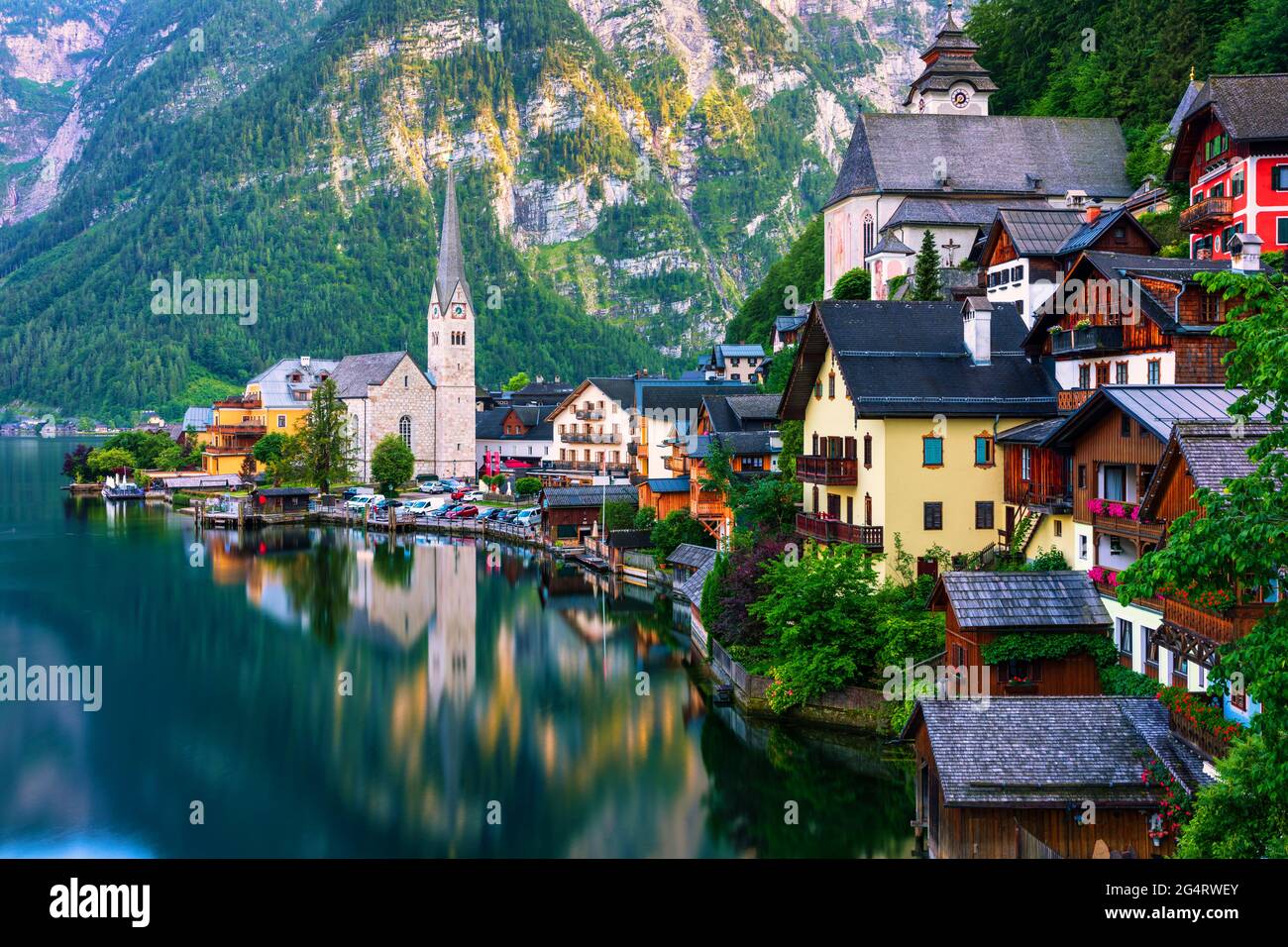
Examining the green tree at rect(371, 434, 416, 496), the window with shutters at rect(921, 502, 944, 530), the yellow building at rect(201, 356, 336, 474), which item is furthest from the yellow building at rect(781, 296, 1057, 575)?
the yellow building at rect(201, 356, 336, 474)

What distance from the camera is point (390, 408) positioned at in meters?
99.1

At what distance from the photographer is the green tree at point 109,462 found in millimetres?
Result: 103688

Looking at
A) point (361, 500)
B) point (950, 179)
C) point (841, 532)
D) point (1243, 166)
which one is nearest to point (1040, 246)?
point (1243, 166)

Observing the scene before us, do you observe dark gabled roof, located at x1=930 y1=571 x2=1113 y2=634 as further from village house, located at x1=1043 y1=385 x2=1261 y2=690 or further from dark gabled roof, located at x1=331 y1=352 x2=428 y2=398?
dark gabled roof, located at x1=331 y1=352 x2=428 y2=398

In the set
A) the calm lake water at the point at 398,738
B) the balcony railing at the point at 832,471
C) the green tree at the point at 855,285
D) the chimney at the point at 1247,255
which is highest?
the green tree at the point at 855,285

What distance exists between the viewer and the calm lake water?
76.6ft

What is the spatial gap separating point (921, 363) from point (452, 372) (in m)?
73.8

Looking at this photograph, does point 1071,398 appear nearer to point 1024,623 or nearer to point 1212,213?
point 1024,623

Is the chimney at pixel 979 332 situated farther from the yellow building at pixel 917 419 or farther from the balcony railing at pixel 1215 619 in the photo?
the balcony railing at pixel 1215 619

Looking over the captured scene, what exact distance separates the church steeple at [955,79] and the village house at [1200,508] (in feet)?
211

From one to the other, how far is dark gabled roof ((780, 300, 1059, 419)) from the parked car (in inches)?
2043

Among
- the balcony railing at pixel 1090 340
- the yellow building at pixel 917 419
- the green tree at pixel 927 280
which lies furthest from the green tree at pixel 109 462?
the balcony railing at pixel 1090 340
